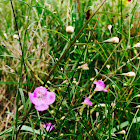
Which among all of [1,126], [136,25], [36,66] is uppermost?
[136,25]

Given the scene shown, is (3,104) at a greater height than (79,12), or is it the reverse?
(79,12)

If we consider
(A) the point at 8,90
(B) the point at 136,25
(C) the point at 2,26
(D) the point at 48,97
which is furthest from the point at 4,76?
(B) the point at 136,25

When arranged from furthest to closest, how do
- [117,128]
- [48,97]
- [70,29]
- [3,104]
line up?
[3,104], [117,128], [48,97], [70,29]

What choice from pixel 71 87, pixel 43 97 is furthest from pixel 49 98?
pixel 71 87

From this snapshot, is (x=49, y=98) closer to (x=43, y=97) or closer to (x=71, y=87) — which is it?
(x=43, y=97)

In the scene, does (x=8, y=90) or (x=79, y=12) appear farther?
(x=79, y=12)

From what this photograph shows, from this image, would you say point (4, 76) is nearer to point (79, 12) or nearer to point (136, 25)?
point (79, 12)

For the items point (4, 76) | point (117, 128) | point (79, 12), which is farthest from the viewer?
point (79, 12)

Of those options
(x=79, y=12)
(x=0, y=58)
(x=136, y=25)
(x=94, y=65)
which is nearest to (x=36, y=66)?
(x=0, y=58)

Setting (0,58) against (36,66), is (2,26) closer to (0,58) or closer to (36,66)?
(0,58)
